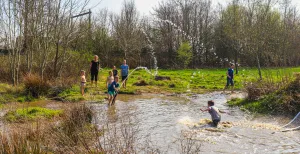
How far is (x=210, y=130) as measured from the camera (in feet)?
31.0

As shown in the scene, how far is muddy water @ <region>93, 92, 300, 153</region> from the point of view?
7.66 metres

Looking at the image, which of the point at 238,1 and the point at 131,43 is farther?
the point at 131,43

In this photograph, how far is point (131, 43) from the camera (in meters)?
41.2

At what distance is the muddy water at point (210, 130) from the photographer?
7.66 m

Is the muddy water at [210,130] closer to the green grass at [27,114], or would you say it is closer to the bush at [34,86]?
the green grass at [27,114]

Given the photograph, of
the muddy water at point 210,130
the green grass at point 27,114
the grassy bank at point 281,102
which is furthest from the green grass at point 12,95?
the grassy bank at point 281,102

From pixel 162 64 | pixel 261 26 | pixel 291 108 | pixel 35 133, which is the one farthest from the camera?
pixel 162 64

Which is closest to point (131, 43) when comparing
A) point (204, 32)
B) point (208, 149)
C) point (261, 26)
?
point (204, 32)

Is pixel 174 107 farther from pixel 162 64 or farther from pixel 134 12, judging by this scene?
pixel 134 12

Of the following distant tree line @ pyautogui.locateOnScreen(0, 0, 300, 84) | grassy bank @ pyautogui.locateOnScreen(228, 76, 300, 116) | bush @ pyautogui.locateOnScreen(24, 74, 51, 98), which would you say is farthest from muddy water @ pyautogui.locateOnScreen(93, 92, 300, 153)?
distant tree line @ pyautogui.locateOnScreen(0, 0, 300, 84)

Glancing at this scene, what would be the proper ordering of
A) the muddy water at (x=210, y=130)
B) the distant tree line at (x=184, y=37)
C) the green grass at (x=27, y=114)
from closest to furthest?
the muddy water at (x=210, y=130) < the green grass at (x=27, y=114) < the distant tree line at (x=184, y=37)

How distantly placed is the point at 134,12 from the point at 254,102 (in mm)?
35369

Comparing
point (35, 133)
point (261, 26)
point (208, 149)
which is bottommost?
point (208, 149)

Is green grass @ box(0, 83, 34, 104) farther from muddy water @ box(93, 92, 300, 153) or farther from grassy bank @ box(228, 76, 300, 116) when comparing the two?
grassy bank @ box(228, 76, 300, 116)
